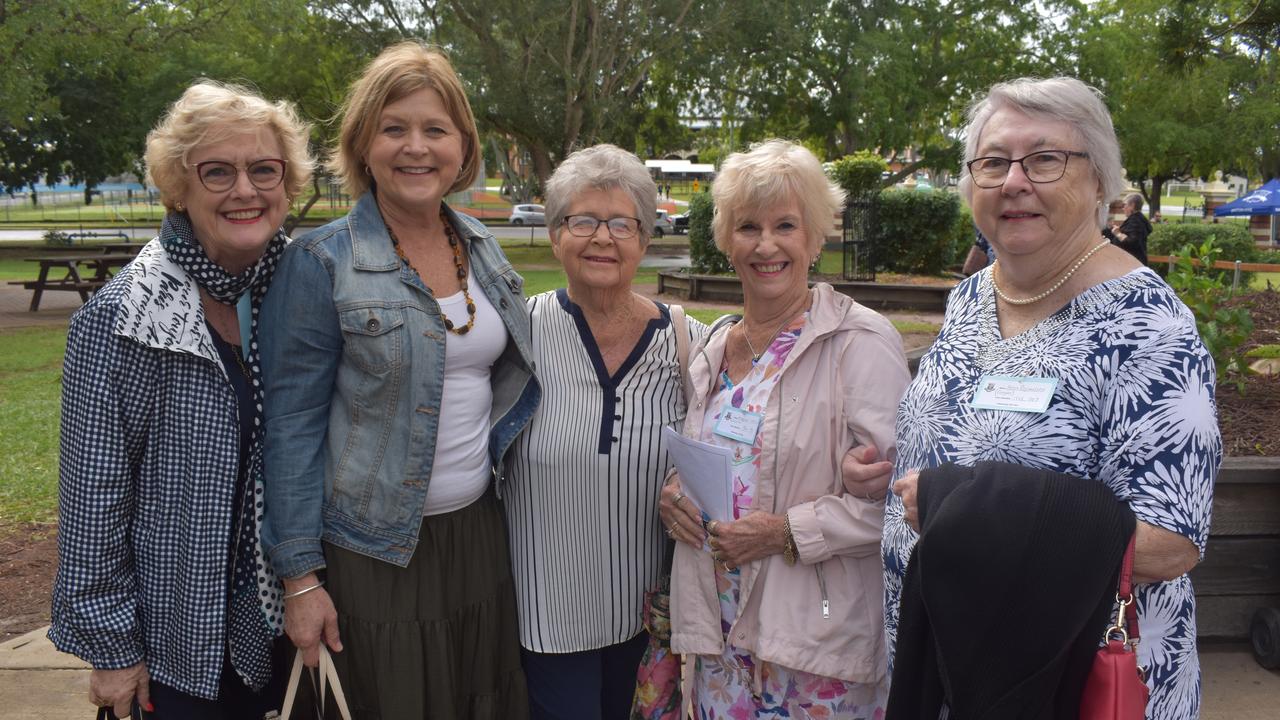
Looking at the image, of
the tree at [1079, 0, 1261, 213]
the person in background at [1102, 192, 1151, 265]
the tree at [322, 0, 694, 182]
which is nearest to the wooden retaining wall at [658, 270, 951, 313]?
the person in background at [1102, 192, 1151, 265]

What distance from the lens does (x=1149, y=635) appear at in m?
2.02

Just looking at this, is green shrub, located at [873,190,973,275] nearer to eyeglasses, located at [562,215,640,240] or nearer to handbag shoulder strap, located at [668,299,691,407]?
handbag shoulder strap, located at [668,299,691,407]

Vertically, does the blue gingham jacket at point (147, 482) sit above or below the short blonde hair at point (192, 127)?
below

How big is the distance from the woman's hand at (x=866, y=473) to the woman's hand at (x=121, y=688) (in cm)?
184

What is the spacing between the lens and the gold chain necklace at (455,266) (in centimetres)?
264

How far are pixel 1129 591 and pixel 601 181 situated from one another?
1754 mm

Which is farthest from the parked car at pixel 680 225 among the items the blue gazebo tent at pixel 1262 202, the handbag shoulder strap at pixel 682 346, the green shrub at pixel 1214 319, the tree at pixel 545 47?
the handbag shoulder strap at pixel 682 346

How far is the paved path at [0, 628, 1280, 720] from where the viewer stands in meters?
3.77

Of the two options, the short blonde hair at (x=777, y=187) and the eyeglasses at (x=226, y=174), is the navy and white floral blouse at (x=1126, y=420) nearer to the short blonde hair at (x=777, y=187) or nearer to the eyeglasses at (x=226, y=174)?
the short blonde hair at (x=777, y=187)

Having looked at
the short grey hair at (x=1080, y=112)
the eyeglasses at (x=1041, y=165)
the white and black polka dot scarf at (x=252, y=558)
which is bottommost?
the white and black polka dot scarf at (x=252, y=558)

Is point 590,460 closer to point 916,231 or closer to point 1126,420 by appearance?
point 1126,420

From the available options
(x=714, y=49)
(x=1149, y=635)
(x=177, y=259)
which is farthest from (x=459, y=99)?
(x=714, y=49)

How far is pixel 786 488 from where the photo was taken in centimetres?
258

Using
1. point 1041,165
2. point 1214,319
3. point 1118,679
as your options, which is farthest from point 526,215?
point 1118,679
